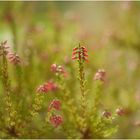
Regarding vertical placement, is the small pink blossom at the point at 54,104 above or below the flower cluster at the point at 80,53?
below

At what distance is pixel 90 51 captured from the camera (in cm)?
211

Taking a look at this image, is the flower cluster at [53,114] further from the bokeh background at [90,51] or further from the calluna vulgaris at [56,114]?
the bokeh background at [90,51]

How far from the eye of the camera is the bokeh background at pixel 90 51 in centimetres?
155

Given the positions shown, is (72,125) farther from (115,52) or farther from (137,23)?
(137,23)

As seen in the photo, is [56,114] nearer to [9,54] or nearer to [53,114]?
[53,114]

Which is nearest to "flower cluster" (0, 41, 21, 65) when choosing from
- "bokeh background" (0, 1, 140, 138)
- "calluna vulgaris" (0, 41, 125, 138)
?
"calluna vulgaris" (0, 41, 125, 138)

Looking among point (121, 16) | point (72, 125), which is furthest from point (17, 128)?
point (121, 16)

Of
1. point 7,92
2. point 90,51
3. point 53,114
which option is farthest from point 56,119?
point 90,51

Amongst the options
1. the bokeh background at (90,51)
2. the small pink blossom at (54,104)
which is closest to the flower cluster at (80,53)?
the small pink blossom at (54,104)

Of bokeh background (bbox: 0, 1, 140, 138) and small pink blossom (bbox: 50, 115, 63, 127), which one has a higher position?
bokeh background (bbox: 0, 1, 140, 138)

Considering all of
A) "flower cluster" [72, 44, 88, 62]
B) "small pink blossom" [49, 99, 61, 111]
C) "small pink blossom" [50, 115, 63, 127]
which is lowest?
"small pink blossom" [50, 115, 63, 127]

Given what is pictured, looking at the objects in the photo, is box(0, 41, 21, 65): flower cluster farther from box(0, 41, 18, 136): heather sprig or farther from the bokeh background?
the bokeh background

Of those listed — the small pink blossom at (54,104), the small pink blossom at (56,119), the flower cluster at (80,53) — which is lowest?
the small pink blossom at (56,119)

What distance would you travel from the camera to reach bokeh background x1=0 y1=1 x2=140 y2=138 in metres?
1.55
